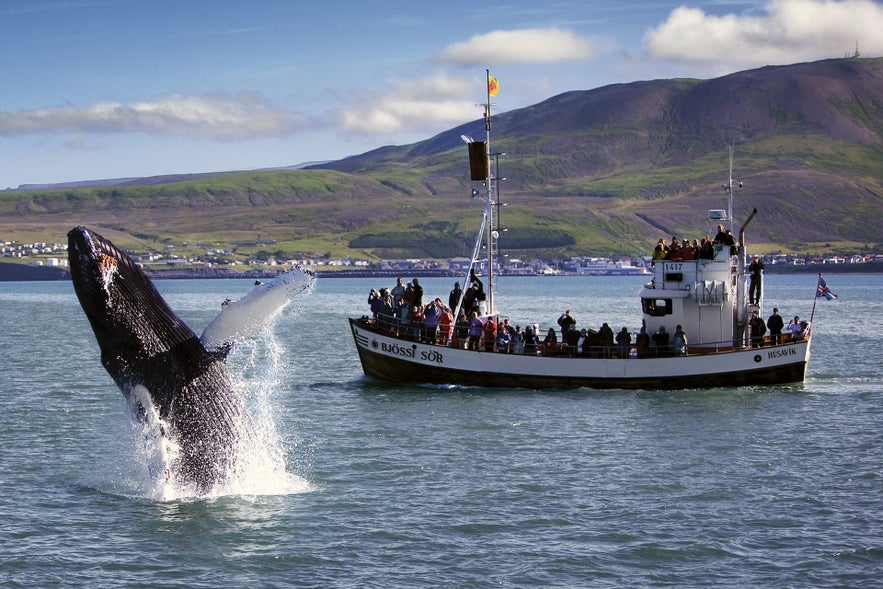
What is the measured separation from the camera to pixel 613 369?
36.7 meters

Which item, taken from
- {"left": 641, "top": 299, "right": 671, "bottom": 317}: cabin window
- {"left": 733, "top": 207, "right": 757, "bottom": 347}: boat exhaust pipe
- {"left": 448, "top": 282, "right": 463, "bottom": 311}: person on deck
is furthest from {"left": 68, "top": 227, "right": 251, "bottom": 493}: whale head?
{"left": 733, "top": 207, "right": 757, "bottom": 347}: boat exhaust pipe

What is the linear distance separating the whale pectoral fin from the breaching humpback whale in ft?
0.04

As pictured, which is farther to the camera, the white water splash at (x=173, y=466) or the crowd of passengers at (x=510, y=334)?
the crowd of passengers at (x=510, y=334)

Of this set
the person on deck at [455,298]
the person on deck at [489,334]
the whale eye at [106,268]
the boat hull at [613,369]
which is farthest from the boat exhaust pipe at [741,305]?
the whale eye at [106,268]

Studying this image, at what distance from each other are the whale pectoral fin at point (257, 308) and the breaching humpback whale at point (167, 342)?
0.04 ft

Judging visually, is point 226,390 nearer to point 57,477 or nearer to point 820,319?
point 57,477

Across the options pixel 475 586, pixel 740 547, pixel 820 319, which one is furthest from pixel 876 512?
pixel 820 319

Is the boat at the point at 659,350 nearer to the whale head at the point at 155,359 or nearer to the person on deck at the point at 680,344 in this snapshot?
the person on deck at the point at 680,344

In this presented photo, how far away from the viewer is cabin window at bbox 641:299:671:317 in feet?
124

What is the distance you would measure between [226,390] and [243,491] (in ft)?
12.4

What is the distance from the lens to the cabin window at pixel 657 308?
37.7 meters

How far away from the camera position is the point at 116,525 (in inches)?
746

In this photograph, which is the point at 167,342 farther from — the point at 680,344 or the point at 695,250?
the point at 695,250

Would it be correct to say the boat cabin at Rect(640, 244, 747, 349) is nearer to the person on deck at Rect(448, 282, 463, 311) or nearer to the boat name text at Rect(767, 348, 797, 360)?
the boat name text at Rect(767, 348, 797, 360)
